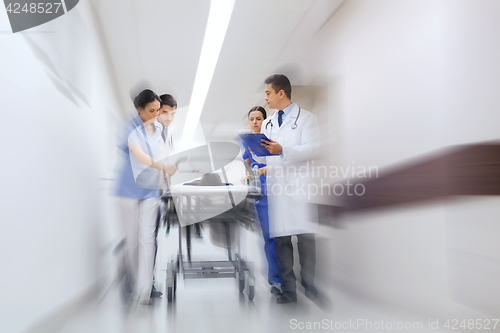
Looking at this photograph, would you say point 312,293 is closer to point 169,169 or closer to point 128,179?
point 169,169

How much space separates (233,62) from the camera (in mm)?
4301

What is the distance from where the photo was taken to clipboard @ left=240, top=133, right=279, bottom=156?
2.06 m

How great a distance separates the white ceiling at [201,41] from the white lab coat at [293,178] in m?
0.64

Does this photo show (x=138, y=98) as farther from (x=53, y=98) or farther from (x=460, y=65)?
(x=460, y=65)

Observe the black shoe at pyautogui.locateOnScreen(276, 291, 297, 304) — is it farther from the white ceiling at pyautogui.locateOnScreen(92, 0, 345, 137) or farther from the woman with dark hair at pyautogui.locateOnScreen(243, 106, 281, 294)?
the white ceiling at pyautogui.locateOnScreen(92, 0, 345, 137)

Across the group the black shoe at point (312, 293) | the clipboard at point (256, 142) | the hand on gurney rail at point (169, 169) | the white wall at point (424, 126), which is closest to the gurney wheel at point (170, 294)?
the hand on gurney rail at point (169, 169)

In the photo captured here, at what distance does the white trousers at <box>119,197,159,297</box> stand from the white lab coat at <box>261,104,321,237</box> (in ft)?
2.50

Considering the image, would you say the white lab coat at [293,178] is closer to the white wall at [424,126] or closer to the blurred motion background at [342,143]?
the blurred motion background at [342,143]

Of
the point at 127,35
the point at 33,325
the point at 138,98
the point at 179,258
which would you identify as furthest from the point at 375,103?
the point at 127,35

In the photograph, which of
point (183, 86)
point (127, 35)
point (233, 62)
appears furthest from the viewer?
point (183, 86)

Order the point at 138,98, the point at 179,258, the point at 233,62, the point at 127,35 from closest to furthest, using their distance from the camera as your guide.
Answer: the point at 138,98, the point at 179,258, the point at 127,35, the point at 233,62

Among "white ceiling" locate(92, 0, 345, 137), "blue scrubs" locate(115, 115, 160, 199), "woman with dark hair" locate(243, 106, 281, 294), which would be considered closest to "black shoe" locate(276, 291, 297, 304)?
"woman with dark hair" locate(243, 106, 281, 294)

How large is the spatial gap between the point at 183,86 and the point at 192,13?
2.02 m

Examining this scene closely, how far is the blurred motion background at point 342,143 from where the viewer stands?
1335 mm
